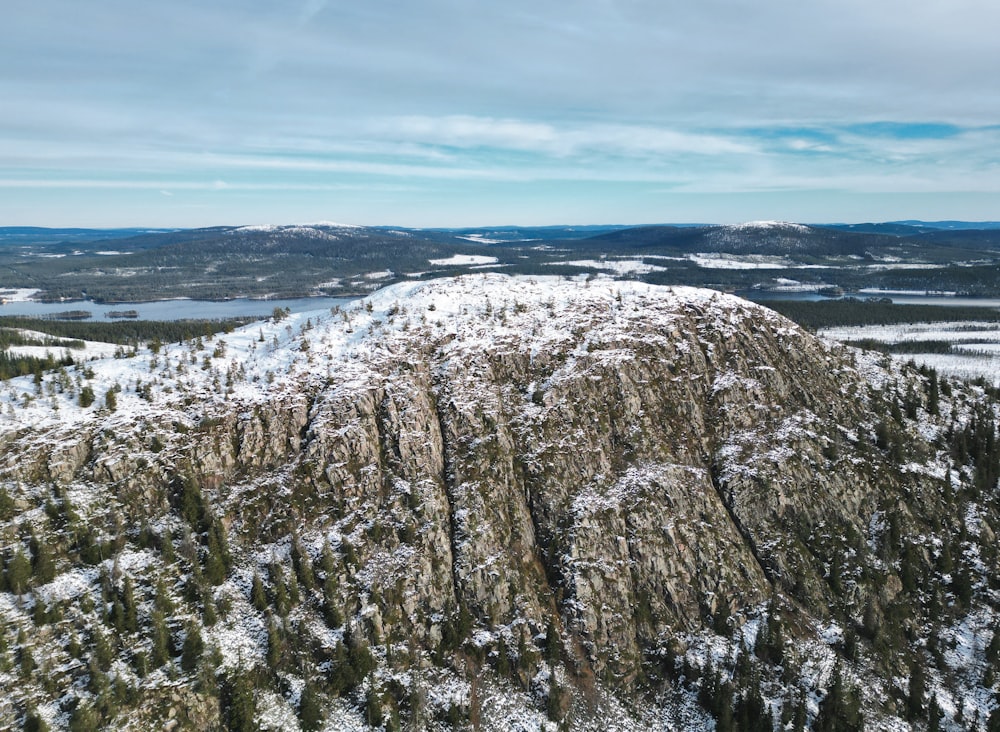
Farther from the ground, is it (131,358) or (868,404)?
(131,358)

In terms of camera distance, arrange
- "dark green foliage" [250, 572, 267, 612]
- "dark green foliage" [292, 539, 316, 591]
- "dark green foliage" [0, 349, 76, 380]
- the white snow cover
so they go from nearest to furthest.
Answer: "dark green foliage" [250, 572, 267, 612] → "dark green foliage" [292, 539, 316, 591] → the white snow cover → "dark green foliage" [0, 349, 76, 380]

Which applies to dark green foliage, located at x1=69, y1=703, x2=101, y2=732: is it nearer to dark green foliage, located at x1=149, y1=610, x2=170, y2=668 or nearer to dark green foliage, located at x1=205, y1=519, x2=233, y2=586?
dark green foliage, located at x1=149, y1=610, x2=170, y2=668

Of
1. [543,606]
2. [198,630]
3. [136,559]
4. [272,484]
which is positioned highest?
[272,484]

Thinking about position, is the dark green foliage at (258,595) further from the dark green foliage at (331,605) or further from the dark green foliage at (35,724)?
the dark green foliage at (35,724)

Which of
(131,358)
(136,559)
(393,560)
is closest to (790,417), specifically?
(393,560)

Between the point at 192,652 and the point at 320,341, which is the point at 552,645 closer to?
the point at 192,652

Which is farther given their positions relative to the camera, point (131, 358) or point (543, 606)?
point (131, 358)

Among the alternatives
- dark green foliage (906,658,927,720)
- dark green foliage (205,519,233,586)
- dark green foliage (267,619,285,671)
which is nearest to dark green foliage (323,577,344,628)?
dark green foliage (267,619,285,671)

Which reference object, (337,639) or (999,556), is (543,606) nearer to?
(337,639)

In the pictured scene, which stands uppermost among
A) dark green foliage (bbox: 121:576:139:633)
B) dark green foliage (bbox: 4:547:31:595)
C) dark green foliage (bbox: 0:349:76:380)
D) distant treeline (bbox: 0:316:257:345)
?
dark green foliage (bbox: 0:349:76:380)
